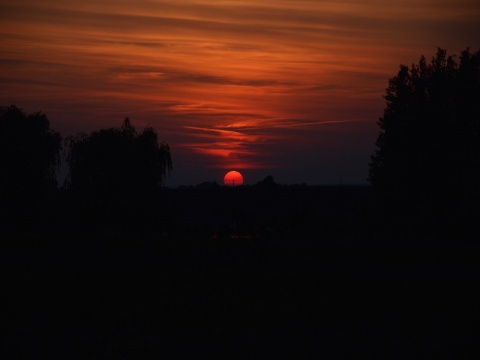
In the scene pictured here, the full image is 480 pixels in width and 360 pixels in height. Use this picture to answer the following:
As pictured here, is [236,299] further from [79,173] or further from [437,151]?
[79,173]

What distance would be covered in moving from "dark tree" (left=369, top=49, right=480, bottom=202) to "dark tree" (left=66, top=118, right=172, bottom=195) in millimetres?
12985

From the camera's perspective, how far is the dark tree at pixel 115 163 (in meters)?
41.0

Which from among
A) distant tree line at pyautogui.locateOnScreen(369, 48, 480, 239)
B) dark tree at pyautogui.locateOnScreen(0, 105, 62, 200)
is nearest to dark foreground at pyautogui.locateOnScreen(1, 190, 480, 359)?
distant tree line at pyautogui.locateOnScreen(369, 48, 480, 239)

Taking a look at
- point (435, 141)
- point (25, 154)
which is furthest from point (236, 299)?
point (25, 154)

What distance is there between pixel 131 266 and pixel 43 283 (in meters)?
3.64

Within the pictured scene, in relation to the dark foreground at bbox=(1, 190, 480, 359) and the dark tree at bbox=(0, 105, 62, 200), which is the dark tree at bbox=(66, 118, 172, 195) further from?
the dark foreground at bbox=(1, 190, 480, 359)

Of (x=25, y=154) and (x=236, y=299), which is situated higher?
(x=25, y=154)

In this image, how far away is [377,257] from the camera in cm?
2166

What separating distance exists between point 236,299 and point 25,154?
2648cm

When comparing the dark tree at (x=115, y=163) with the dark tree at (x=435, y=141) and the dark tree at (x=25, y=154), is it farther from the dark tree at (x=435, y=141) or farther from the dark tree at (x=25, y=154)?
the dark tree at (x=435, y=141)

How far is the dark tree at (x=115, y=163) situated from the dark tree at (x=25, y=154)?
153cm

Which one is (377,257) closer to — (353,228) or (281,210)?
(353,228)

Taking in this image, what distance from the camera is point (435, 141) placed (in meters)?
34.2

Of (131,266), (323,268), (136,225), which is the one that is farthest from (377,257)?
(136,225)
